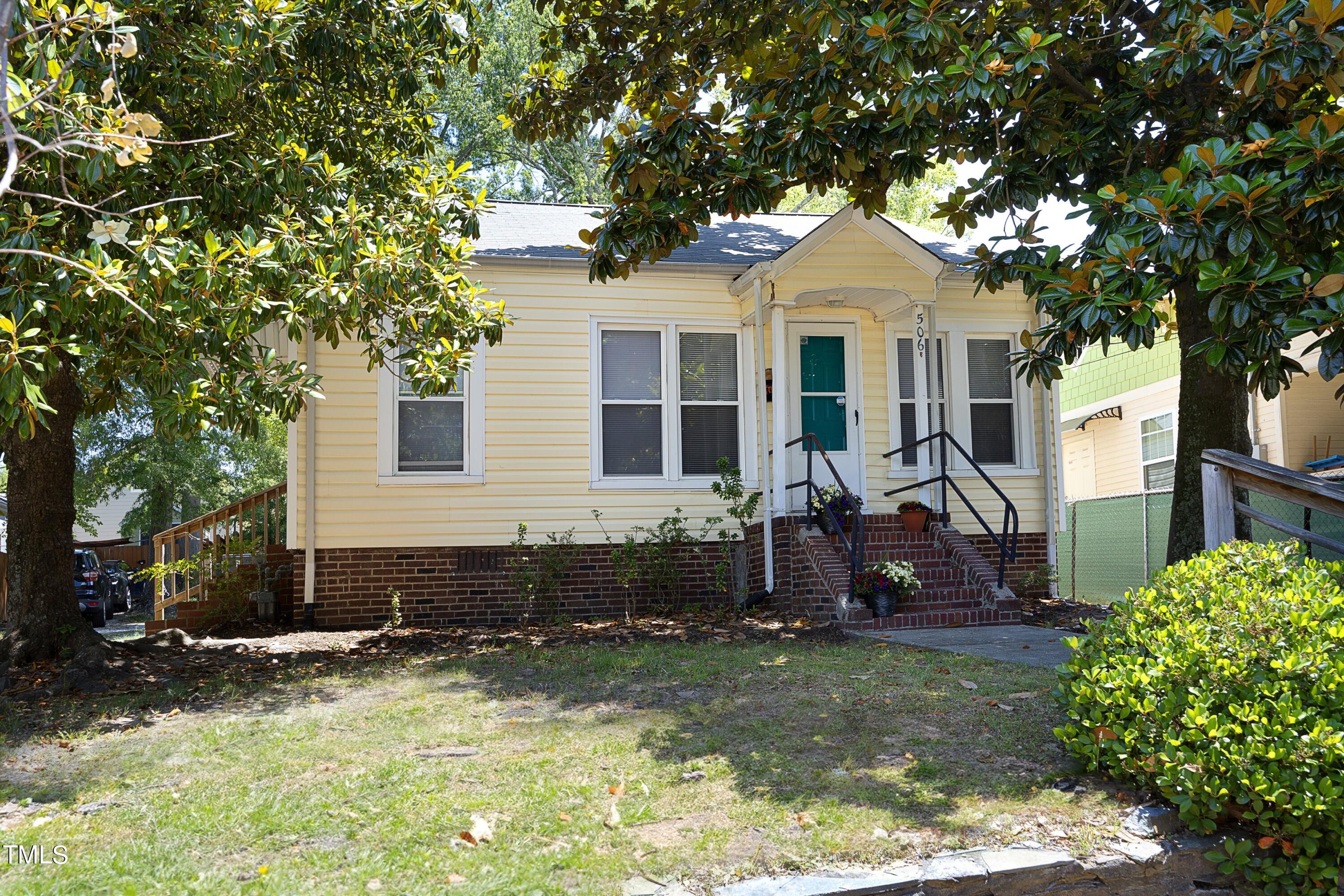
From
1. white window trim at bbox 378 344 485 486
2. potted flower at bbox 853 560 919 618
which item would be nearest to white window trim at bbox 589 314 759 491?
white window trim at bbox 378 344 485 486

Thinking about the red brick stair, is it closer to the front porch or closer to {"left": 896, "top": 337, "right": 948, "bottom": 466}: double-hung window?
the front porch

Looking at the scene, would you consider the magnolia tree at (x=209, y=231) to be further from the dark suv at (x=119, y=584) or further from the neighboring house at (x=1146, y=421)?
the dark suv at (x=119, y=584)

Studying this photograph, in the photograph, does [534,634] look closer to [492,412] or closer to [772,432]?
[492,412]

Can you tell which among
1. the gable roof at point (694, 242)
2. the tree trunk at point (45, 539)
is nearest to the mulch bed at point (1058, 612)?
the gable roof at point (694, 242)

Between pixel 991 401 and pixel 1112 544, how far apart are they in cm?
373

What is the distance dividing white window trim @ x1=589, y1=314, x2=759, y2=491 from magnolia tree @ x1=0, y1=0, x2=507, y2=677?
3.08 metres

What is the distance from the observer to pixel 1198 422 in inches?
299

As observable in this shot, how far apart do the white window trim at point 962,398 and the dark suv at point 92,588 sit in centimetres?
1594

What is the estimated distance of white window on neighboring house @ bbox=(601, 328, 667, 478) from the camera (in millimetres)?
11617

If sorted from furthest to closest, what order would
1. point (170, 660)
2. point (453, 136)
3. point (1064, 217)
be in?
point (453, 136) → point (170, 660) → point (1064, 217)

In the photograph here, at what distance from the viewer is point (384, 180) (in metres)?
9.45

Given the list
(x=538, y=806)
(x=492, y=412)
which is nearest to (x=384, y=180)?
(x=492, y=412)

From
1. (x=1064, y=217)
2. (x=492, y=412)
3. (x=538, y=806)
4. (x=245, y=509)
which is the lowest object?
(x=538, y=806)

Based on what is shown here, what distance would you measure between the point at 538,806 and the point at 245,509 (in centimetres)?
993
